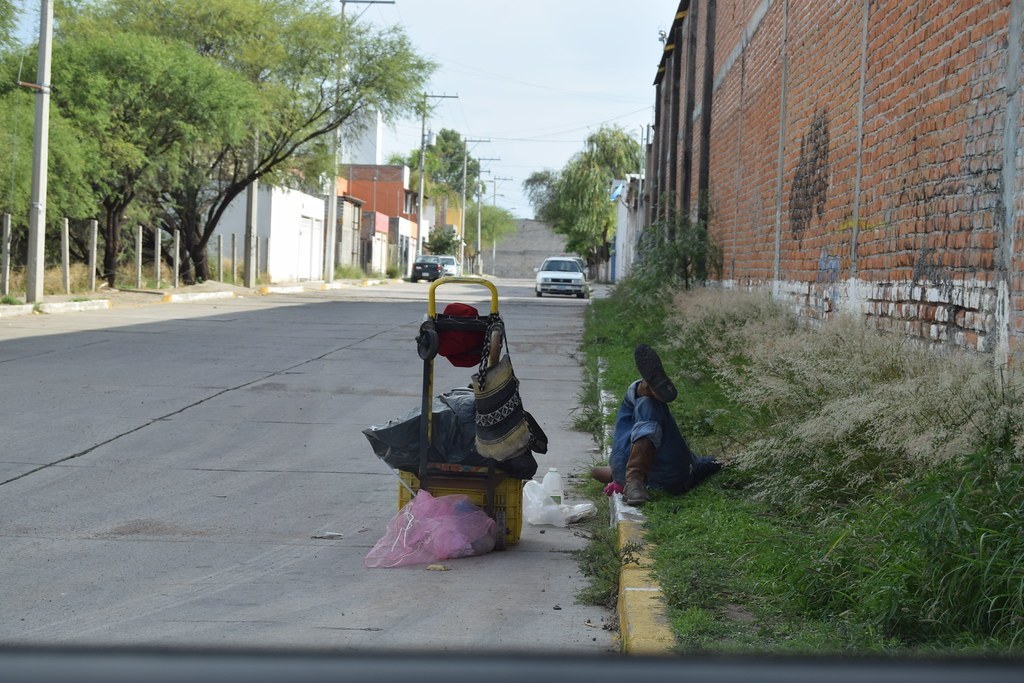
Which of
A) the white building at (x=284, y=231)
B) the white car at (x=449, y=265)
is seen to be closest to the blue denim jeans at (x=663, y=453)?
the white building at (x=284, y=231)

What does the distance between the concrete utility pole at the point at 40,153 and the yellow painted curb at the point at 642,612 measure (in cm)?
2028

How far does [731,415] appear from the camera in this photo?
8.52 metres

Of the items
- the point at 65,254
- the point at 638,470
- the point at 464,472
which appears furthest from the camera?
the point at 65,254

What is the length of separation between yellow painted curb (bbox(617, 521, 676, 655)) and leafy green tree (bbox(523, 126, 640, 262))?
69.1 meters

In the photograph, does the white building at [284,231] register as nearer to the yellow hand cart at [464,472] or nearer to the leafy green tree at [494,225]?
the yellow hand cart at [464,472]

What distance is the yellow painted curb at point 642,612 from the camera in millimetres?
4017

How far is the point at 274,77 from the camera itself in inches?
1437

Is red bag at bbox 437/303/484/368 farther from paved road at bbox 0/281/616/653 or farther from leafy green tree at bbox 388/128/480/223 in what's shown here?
leafy green tree at bbox 388/128/480/223

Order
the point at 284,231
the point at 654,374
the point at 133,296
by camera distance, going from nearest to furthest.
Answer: the point at 654,374 < the point at 133,296 < the point at 284,231

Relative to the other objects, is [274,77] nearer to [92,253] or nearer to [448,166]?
[92,253]

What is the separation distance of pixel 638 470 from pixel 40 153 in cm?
1972

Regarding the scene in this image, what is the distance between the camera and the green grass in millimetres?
3723

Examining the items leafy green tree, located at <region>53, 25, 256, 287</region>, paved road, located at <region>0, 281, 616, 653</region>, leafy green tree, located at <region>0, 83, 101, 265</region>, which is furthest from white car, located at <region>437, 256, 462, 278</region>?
paved road, located at <region>0, 281, 616, 653</region>

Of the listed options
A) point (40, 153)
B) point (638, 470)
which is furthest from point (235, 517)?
point (40, 153)
